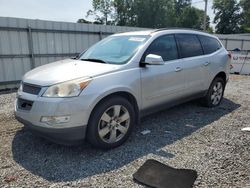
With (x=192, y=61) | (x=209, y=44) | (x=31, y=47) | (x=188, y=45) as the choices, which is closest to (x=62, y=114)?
(x=192, y=61)

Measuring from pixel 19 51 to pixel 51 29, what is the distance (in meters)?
1.47

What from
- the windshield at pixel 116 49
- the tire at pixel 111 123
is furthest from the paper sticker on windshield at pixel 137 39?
the tire at pixel 111 123

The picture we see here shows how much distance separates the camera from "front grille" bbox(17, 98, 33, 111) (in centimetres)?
327

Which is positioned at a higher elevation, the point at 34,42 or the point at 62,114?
the point at 34,42

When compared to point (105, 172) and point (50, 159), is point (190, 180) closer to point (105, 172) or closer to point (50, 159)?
point (105, 172)

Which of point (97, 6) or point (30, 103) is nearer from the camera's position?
point (30, 103)

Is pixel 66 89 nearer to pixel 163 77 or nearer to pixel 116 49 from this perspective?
pixel 116 49

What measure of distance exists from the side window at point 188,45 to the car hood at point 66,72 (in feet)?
5.61

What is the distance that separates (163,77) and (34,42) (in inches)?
241

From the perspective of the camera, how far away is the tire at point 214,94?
5.59m

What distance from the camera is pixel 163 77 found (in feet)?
13.6

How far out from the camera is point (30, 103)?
10.7ft

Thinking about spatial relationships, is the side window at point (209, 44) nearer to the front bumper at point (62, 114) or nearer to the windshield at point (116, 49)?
the windshield at point (116, 49)

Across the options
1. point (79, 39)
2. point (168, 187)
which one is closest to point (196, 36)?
point (168, 187)
